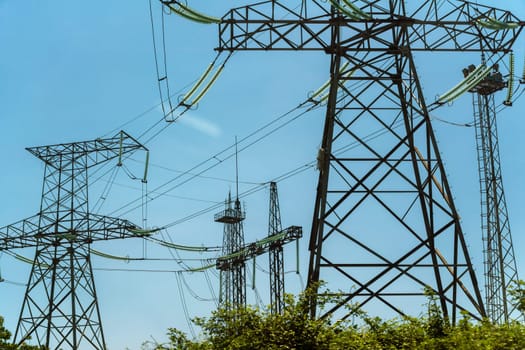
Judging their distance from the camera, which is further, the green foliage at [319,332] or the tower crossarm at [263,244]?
the tower crossarm at [263,244]

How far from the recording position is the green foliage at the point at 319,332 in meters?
14.1

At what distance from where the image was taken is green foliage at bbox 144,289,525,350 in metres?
14.1

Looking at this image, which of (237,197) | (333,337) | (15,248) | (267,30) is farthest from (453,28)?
(237,197)

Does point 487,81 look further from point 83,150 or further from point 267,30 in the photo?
point 267,30

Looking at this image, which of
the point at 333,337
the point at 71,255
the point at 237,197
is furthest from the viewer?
the point at 237,197

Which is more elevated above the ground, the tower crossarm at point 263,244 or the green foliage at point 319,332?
the tower crossarm at point 263,244

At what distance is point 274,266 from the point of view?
54.7 m

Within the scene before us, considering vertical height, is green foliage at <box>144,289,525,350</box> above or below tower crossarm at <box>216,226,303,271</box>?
below

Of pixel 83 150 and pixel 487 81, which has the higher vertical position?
pixel 487 81

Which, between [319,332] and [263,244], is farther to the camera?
[263,244]

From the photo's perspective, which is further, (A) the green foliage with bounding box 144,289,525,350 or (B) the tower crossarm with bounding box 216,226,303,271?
(B) the tower crossarm with bounding box 216,226,303,271

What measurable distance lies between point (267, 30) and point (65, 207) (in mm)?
26062

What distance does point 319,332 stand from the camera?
15016 millimetres

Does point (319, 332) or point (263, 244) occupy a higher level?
point (263, 244)
